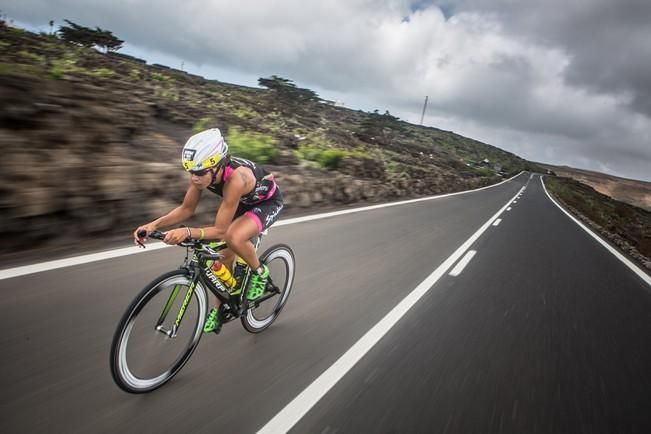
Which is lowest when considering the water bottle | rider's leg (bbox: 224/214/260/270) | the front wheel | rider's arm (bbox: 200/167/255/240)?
the front wheel

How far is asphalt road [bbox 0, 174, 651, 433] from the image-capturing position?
93.2 inches

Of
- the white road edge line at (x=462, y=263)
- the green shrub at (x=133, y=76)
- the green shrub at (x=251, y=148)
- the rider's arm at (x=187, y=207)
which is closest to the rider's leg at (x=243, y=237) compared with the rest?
the rider's arm at (x=187, y=207)

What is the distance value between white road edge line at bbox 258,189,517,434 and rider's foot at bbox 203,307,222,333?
84cm

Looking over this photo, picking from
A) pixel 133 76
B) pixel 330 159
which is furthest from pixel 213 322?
pixel 133 76

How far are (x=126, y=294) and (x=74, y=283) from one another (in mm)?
521

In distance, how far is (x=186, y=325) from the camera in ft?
8.73

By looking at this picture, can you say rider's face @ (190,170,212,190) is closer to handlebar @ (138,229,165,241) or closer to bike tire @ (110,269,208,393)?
handlebar @ (138,229,165,241)

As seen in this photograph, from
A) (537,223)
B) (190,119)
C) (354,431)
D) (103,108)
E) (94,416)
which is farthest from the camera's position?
(537,223)

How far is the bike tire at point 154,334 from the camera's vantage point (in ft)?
7.38

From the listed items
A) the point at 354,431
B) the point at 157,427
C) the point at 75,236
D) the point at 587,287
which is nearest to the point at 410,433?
the point at 354,431

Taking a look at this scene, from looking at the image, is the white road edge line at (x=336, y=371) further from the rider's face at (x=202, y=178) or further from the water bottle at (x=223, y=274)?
the rider's face at (x=202, y=178)

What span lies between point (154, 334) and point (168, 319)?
0.14 m

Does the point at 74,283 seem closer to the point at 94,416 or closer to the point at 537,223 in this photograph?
the point at 94,416

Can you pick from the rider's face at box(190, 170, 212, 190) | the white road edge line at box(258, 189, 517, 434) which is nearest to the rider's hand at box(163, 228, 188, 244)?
the rider's face at box(190, 170, 212, 190)
